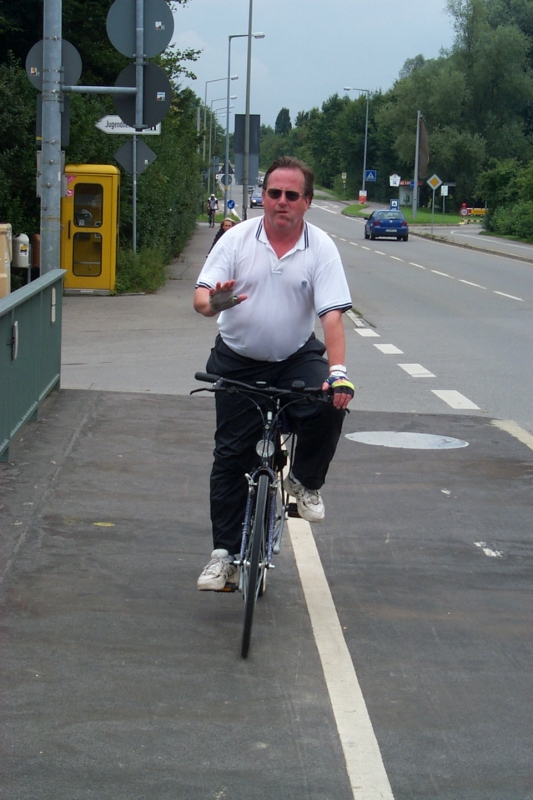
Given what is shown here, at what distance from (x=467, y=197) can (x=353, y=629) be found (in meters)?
99.3

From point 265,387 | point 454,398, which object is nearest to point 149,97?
point 454,398

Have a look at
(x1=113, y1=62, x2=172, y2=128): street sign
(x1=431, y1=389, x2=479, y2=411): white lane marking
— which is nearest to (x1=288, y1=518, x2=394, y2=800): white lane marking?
(x1=431, y1=389, x2=479, y2=411): white lane marking

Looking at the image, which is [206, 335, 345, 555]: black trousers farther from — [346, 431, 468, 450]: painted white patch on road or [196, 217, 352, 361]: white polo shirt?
[346, 431, 468, 450]: painted white patch on road

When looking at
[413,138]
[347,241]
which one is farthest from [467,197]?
[347,241]

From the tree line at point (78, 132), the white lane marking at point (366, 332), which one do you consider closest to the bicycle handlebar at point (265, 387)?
the white lane marking at point (366, 332)

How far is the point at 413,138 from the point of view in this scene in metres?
99.3

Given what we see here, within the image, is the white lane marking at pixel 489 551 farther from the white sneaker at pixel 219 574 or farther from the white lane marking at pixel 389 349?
the white lane marking at pixel 389 349

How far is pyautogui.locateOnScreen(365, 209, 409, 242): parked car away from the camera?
55875 millimetres

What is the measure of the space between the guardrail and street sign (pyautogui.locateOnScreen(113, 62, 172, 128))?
357 centimetres

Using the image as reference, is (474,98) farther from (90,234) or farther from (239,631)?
(239,631)

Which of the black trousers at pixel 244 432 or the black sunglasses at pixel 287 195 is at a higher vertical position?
the black sunglasses at pixel 287 195

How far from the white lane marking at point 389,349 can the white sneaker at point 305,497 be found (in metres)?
9.64

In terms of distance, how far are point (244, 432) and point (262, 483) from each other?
334 mm

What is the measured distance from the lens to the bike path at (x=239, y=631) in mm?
3463
